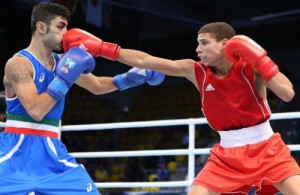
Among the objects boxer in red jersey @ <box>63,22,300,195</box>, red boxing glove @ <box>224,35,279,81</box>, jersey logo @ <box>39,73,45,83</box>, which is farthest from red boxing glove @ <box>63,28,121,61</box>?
red boxing glove @ <box>224,35,279,81</box>

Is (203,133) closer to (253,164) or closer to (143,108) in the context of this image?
(143,108)

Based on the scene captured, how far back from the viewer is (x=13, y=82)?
114 inches

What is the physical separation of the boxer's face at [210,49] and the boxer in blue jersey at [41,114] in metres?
0.61

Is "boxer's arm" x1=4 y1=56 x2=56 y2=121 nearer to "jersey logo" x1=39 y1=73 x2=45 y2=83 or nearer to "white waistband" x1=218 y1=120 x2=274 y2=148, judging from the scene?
"jersey logo" x1=39 y1=73 x2=45 y2=83

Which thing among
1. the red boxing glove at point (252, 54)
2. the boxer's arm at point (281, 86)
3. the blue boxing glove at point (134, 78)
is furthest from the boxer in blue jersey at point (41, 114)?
the boxer's arm at point (281, 86)

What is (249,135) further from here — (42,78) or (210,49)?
(42,78)

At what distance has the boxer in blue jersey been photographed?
2.82 meters

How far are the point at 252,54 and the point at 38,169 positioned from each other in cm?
119

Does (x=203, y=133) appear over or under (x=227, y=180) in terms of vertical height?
over

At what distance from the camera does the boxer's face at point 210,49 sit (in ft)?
10.4

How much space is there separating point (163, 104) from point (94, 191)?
1038 centimetres

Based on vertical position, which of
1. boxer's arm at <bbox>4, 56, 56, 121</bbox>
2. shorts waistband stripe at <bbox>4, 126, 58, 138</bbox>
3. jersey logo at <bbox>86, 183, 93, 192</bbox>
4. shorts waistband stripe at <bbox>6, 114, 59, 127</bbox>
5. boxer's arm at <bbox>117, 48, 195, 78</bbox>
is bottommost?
jersey logo at <bbox>86, 183, 93, 192</bbox>

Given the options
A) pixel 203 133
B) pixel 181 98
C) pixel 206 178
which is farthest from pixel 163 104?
pixel 206 178

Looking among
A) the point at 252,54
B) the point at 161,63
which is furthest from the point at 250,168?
the point at 161,63
